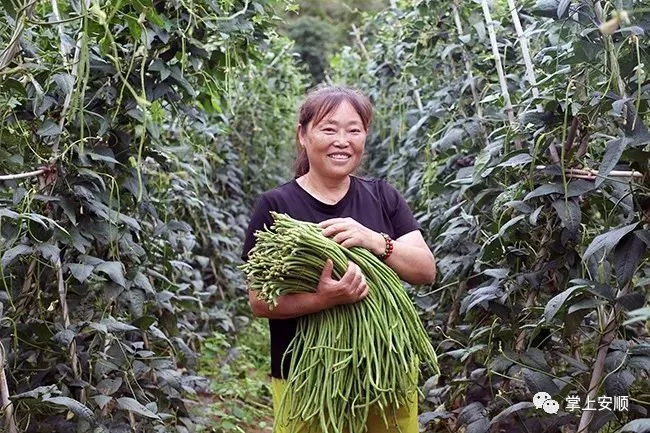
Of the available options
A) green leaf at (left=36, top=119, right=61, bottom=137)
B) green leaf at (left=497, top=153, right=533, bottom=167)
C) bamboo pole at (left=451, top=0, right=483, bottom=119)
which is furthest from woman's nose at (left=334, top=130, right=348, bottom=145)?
bamboo pole at (left=451, top=0, right=483, bottom=119)

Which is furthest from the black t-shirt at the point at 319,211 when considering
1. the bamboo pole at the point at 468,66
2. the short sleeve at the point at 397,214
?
the bamboo pole at the point at 468,66

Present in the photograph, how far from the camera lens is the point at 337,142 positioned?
171 centimetres

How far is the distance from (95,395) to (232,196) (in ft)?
10.8

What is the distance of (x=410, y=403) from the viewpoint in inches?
66.1

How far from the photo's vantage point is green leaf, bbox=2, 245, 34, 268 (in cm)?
174

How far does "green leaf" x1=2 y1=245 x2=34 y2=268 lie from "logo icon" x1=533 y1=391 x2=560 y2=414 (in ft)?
3.47

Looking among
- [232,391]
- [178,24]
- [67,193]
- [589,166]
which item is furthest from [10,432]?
[232,391]

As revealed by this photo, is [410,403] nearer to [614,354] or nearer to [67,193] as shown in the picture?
[614,354]

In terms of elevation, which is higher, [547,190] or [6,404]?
[547,190]

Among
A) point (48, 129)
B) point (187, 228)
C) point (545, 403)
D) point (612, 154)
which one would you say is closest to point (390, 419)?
point (545, 403)

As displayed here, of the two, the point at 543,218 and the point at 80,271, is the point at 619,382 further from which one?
the point at 80,271

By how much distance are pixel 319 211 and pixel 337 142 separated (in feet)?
0.47

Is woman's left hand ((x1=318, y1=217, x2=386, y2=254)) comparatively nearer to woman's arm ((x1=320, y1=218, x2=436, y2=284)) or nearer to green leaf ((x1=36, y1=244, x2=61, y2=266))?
woman's arm ((x1=320, y1=218, x2=436, y2=284))

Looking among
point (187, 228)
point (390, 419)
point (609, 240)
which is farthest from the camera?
point (187, 228)
